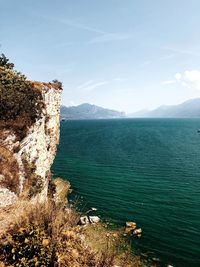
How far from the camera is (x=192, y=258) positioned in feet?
105

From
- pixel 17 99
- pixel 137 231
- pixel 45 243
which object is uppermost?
pixel 17 99

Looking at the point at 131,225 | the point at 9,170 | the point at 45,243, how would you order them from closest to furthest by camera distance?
1. the point at 45,243
2. the point at 9,170
3. the point at 131,225

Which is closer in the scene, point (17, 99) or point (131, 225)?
point (17, 99)

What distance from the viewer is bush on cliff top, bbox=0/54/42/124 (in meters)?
27.4

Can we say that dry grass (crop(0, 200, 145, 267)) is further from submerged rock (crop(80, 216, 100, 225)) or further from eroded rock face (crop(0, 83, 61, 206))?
submerged rock (crop(80, 216, 100, 225))

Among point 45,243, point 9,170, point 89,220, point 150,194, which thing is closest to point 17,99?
point 9,170

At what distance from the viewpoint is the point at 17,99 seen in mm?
28547

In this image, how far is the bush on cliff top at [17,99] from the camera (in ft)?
89.9

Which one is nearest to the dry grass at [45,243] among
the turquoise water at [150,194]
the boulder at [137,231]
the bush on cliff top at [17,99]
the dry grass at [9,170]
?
the dry grass at [9,170]

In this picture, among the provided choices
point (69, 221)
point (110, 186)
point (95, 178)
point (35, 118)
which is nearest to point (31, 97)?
point (35, 118)

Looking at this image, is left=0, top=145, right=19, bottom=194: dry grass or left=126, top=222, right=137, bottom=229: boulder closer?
left=0, top=145, right=19, bottom=194: dry grass

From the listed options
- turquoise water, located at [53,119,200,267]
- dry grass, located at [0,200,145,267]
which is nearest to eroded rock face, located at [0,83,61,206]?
dry grass, located at [0,200,145,267]

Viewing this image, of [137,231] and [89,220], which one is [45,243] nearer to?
[137,231]

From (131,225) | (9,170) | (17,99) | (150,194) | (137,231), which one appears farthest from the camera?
(150,194)
